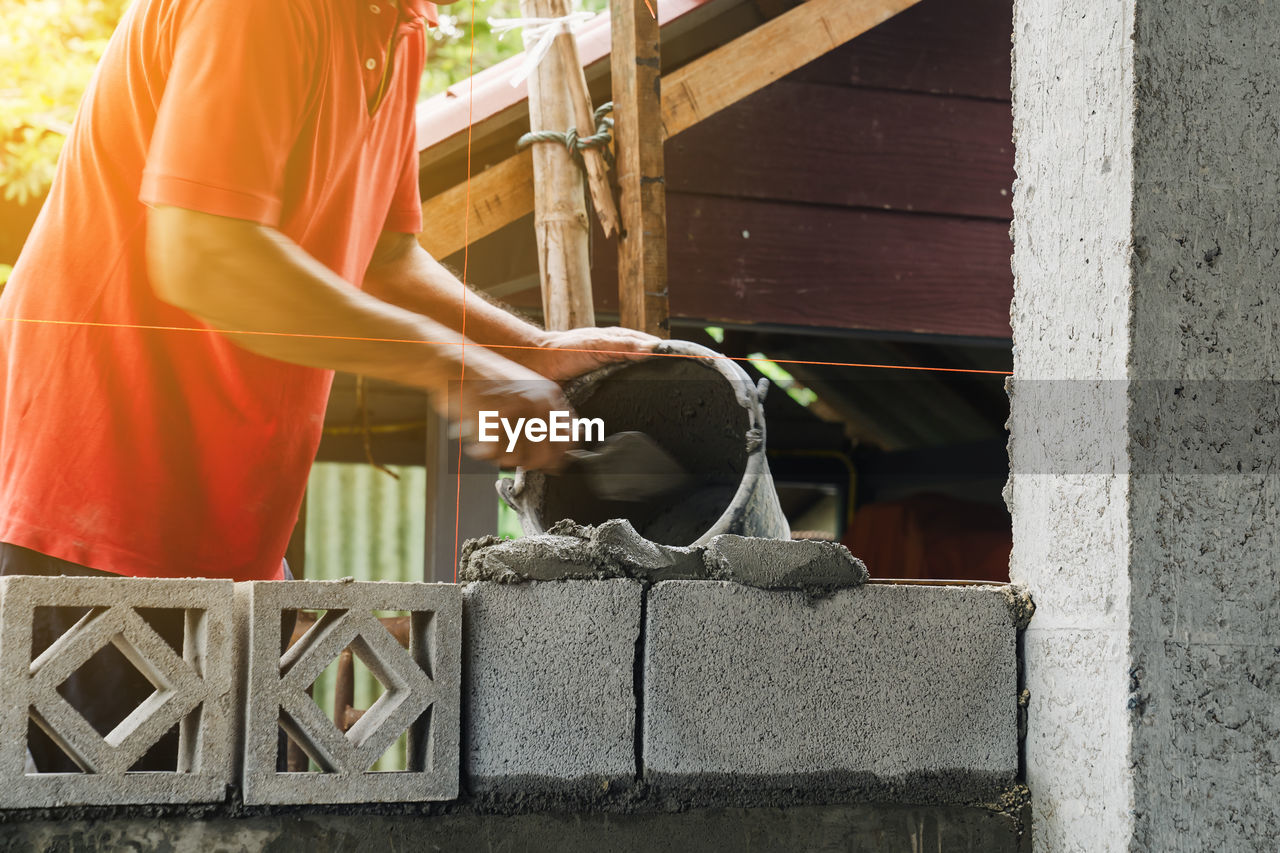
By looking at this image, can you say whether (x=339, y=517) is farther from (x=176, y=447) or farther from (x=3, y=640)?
(x=3, y=640)

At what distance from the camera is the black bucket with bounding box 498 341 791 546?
2.35 m

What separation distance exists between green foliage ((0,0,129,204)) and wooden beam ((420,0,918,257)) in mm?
690

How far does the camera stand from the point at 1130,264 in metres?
1.52

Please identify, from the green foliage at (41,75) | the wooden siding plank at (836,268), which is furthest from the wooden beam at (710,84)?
the green foliage at (41,75)

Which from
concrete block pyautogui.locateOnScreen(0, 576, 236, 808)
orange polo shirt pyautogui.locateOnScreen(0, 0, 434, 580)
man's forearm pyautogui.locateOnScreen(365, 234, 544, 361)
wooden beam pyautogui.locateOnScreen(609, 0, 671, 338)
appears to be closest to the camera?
concrete block pyautogui.locateOnScreen(0, 576, 236, 808)

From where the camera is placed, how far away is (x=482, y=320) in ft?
7.77

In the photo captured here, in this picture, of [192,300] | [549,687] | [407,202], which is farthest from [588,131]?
[549,687]

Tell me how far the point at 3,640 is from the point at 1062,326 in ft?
4.85

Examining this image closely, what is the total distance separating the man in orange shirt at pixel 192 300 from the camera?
6.64 ft

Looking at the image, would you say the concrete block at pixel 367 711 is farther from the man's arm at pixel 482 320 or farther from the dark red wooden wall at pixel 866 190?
the dark red wooden wall at pixel 866 190

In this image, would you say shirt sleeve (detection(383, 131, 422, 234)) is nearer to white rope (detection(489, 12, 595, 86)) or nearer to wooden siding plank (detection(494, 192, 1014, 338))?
white rope (detection(489, 12, 595, 86))

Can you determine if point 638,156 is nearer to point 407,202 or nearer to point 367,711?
point 407,202

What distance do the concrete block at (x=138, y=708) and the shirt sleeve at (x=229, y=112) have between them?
3.18 feet

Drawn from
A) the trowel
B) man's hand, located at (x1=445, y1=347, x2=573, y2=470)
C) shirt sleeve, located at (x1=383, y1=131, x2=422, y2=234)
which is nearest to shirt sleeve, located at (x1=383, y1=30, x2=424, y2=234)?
shirt sleeve, located at (x1=383, y1=131, x2=422, y2=234)
